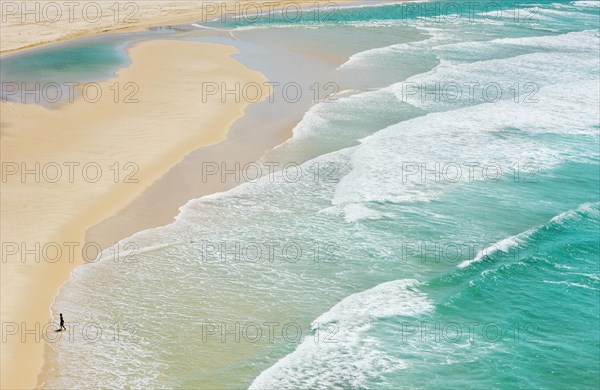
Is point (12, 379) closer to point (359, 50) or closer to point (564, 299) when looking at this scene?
point (564, 299)

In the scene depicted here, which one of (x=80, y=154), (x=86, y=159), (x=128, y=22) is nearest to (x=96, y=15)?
(x=128, y=22)

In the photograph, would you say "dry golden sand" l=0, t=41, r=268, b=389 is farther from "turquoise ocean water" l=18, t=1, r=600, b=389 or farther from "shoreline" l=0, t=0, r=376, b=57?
"shoreline" l=0, t=0, r=376, b=57

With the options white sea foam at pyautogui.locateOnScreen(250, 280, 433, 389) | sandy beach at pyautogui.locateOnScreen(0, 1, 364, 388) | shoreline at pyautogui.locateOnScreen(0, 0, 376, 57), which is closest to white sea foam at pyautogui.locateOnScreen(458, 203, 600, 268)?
white sea foam at pyautogui.locateOnScreen(250, 280, 433, 389)

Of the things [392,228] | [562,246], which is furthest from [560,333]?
[392,228]

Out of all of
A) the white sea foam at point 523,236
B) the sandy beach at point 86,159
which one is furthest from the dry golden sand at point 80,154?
the white sea foam at point 523,236

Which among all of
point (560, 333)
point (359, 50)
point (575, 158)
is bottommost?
point (560, 333)

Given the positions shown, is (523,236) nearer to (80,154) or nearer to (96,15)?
(80,154)
